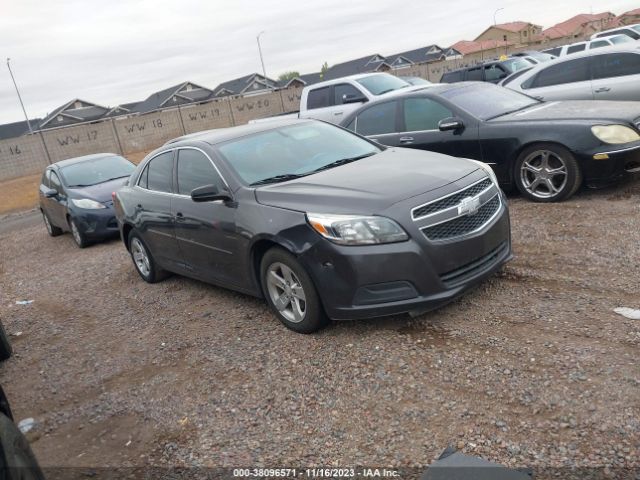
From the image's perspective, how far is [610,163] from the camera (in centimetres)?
625

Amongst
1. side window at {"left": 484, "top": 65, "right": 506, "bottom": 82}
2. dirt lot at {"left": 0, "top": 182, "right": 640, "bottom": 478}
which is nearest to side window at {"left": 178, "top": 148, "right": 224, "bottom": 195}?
dirt lot at {"left": 0, "top": 182, "right": 640, "bottom": 478}

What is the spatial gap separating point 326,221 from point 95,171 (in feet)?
25.8

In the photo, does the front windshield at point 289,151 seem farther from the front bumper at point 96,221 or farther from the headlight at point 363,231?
the front bumper at point 96,221

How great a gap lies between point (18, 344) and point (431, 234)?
421 cm

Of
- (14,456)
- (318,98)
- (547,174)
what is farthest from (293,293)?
(318,98)

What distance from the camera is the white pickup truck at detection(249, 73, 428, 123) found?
12.5 m

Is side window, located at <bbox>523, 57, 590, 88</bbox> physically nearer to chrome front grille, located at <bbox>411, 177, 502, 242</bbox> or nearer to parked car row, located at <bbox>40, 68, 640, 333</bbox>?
parked car row, located at <bbox>40, 68, 640, 333</bbox>

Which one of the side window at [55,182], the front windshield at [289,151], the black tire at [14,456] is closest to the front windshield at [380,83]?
the side window at [55,182]

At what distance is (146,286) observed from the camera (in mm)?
6664

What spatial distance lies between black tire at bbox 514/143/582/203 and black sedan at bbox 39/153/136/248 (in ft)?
21.4

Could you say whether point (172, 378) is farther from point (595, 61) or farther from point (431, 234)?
point (595, 61)

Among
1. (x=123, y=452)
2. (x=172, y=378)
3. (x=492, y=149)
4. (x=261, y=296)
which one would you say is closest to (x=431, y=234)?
(x=261, y=296)

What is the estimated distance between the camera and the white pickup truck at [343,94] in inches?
492

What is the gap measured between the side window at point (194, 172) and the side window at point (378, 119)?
3.62 metres
